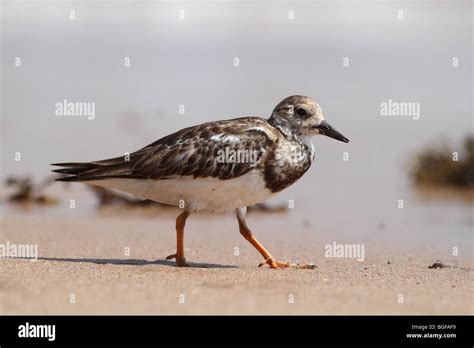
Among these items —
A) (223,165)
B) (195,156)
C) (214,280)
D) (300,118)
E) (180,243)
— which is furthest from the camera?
(300,118)

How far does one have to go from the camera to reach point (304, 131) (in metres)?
11.2

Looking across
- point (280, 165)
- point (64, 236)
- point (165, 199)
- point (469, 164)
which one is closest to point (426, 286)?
point (280, 165)

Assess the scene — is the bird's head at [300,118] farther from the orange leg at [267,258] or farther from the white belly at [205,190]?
the orange leg at [267,258]

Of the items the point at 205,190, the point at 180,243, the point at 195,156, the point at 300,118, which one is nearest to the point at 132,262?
the point at 180,243

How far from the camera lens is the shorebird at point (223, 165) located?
10.5 metres

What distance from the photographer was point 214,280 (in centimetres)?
949

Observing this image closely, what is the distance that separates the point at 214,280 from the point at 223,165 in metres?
1.69

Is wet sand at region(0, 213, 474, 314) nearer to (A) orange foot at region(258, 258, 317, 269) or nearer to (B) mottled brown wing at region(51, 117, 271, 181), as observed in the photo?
(A) orange foot at region(258, 258, 317, 269)

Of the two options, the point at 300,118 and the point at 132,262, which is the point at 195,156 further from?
the point at 132,262

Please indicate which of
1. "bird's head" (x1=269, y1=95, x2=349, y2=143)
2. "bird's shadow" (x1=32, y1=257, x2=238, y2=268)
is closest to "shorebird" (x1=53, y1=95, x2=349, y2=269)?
"bird's head" (x1=269, y1=95, x2=349, y2=143)

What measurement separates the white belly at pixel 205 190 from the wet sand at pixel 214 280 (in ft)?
2.90

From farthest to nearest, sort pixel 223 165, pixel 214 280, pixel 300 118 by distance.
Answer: pixel 300 118 → pixel 223 165 → pixel 214 280
